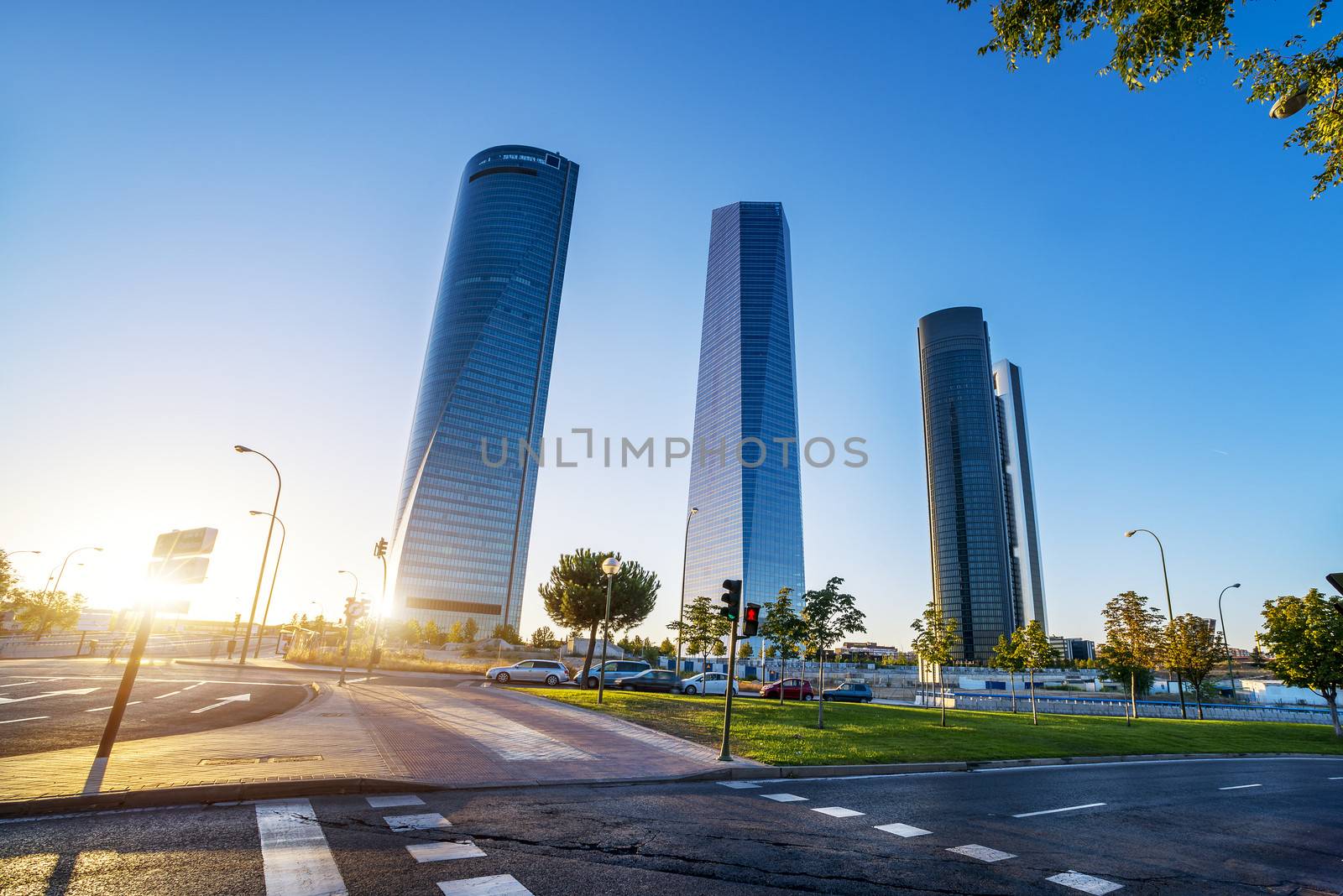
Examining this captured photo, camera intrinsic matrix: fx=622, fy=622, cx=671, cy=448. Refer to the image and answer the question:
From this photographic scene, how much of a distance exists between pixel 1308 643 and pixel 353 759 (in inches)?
1571

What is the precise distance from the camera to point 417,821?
688 centimetres

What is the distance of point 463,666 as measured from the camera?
45.8 m

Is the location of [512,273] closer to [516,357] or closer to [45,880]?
[516,357]

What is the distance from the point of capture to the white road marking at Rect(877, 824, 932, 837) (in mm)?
7363

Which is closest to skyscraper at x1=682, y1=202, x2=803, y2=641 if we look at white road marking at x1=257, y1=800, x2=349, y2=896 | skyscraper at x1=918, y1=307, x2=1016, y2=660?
skyscraper at x1=918, y1=307, x2=1016, y2=660

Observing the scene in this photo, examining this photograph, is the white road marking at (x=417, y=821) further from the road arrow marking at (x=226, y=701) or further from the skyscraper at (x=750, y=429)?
the skyscraper at (x=750, y=429)

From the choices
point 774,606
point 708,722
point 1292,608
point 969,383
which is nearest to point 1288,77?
point 708,722

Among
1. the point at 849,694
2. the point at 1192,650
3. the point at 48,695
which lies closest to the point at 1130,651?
the point at 1192,650

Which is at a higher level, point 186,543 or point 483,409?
point 483,409

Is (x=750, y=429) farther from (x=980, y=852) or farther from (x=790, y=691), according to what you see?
(x=980, y=852)

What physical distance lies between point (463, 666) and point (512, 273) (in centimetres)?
13636

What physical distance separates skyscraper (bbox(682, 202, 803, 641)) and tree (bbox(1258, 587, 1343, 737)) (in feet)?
387

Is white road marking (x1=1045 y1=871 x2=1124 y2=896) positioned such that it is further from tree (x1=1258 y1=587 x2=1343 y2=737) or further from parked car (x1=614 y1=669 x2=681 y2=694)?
tree (x1=1258 y1=587 x2=1343 y2=737)

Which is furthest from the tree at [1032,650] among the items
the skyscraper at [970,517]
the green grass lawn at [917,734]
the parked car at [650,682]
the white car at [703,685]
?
the skyscraper at [970,517]
